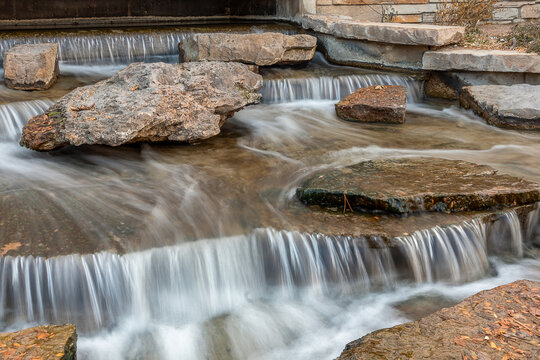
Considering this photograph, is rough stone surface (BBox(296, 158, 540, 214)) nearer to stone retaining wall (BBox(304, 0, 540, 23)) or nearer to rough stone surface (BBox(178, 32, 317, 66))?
rough stone surface (BBox(178, 32, 317, 66))

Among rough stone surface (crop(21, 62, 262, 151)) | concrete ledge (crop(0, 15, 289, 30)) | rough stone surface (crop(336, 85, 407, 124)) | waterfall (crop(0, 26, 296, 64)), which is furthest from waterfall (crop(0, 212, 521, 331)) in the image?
concrete ledge (crop(0, 15, 289, 30))

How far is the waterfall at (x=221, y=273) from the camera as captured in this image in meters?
3.04

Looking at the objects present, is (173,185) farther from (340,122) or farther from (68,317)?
(340,122)

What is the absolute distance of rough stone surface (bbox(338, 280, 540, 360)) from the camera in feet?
7.36

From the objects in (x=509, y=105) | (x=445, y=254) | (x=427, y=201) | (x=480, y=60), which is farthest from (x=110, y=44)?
(x=445, y=254)

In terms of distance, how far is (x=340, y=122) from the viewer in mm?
6137

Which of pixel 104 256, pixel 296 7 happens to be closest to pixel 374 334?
pixel 104 256

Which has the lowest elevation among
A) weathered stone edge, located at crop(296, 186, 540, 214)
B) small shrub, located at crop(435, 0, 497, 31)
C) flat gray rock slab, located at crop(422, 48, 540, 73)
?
weathered stone edge, located at crop(296, 186, 540, 214)

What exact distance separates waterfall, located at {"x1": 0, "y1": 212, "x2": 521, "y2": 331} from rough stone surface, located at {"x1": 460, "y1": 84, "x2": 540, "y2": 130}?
2.73 meters

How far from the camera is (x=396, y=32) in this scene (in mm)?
7160

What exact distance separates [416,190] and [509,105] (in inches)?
119

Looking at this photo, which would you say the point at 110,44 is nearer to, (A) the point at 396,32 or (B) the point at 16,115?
(B) the point at 16,115

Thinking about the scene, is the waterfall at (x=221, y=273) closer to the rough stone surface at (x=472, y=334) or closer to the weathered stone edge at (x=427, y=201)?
the weathered stone edge at (x=427, y=201)

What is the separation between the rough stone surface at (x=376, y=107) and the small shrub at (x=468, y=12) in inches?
120
